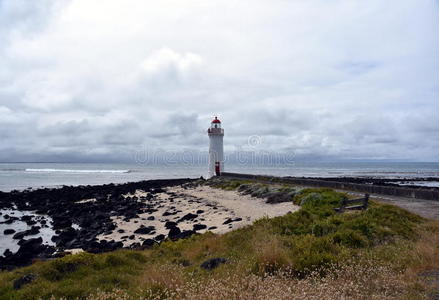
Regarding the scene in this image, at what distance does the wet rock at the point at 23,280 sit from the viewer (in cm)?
728

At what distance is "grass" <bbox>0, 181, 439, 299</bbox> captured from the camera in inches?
211

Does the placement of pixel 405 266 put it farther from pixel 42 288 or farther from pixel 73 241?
pixel 73 241

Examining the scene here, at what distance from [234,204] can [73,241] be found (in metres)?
9.78

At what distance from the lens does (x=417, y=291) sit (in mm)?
5262

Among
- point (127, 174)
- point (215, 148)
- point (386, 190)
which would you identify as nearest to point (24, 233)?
point (386, 190)

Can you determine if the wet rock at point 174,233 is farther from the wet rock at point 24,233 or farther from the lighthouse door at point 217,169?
the lighthouse door at point 217,169

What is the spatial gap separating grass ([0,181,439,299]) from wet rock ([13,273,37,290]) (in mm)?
135

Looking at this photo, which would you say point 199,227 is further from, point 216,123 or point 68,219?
point 216,123

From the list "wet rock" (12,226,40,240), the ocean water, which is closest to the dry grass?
"wet rock" (12,226,40,240)

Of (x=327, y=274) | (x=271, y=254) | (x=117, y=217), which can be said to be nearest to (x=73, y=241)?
(x=117, y=217)

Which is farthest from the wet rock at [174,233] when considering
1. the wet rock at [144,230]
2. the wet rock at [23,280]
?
the wet rock at [23,280]

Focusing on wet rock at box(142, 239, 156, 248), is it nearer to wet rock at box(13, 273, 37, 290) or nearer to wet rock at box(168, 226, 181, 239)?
wet rock at box(168, 226, 181, 239)

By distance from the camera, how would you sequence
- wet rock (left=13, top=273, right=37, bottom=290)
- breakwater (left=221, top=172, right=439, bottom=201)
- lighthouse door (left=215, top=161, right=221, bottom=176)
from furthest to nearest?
lighthouse door (left=215, top=161, right=221, bottom=176) < breakwater (left=221, top=172, right=439, bottom=201) < wet rock (left=13, top=273, right=37, bottom=290)

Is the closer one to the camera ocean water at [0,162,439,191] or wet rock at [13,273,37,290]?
wet rock at [13,273,37,290]
